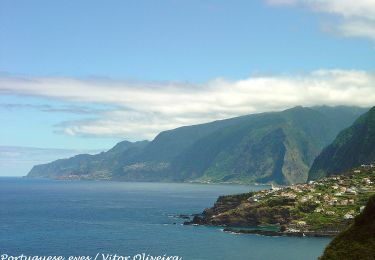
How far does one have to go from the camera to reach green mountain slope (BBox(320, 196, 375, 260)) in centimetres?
5878

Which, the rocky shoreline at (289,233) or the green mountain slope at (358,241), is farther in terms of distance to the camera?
the rocky shoreline at (289,233)

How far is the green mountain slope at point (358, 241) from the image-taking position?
193 ft

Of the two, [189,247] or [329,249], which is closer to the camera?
[329,249]

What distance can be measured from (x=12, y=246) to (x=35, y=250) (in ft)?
44.3

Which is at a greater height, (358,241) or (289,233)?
(358,241)

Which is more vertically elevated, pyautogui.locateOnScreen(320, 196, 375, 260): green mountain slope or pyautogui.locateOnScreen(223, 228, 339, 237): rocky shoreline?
pyautogui.locateOnScreen(320, 196, 375, 260): green mountain slope

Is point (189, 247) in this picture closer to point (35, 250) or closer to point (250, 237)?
point (250, 237)

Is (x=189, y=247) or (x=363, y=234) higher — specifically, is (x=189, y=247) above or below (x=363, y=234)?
below

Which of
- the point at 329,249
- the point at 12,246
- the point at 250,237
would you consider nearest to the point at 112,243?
the point at 12,246

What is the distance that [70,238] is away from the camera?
179500mm

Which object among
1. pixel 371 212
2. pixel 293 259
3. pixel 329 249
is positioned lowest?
pixel 293 259

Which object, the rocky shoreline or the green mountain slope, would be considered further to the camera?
the rocky shoreline

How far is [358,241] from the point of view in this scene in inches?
2393

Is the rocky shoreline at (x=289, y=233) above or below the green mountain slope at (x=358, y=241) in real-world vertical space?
below
